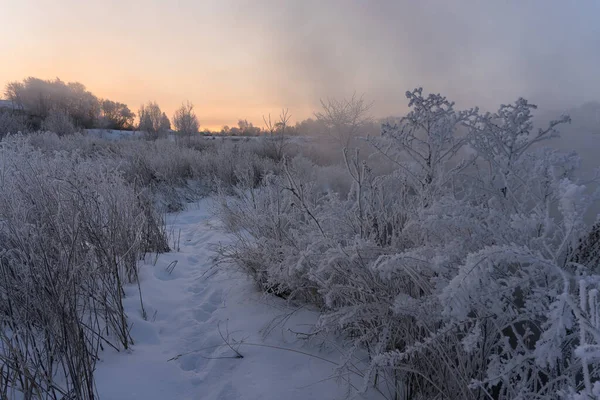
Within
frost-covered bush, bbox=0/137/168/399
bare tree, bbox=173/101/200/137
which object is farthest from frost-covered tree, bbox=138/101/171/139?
frost-covered bush, bbox=0/137/168/399

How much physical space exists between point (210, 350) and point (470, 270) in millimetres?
1725

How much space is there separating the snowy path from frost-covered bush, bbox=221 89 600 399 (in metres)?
0.25

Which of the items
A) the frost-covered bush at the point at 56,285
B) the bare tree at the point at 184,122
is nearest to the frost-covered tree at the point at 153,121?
the bare tree at the point at 184,122

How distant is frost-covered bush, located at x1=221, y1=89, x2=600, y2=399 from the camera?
2.97 ft

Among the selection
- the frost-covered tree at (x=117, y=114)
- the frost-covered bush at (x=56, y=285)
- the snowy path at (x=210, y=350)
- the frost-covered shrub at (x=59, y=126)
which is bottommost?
the snowy path at (x=210, y=350)

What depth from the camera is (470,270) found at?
83cm

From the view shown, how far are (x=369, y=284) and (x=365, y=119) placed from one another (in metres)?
14.3

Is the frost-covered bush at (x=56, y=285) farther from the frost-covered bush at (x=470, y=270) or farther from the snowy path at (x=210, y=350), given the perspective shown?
the frost-covered bush at (x=470, y=270)

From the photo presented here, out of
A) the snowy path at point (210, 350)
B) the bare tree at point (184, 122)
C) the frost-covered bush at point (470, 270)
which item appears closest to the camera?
the frost-covered bush at point (470, 270)

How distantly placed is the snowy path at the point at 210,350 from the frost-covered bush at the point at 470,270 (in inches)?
9.6

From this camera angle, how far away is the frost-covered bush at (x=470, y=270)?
91 cm

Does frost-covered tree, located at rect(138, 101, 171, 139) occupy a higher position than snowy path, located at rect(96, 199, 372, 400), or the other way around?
frost-covered tree, located at rect(138, 101, 171, 139)

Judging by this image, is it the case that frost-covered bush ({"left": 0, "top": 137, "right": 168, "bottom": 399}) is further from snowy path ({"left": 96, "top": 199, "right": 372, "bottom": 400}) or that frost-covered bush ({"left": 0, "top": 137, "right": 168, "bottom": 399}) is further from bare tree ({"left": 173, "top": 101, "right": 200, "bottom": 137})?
bare tree ({"left": 173, "top": 101, "right": 200, "bottom": 137})

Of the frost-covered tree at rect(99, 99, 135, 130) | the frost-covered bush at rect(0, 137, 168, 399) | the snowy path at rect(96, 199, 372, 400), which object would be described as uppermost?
the frost-covered tree at rect(99, 99, 135, 130)
